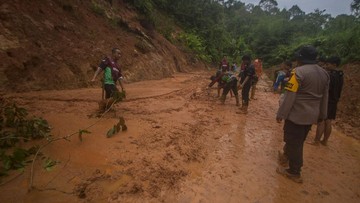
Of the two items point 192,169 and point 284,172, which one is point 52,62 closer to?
point 192,169

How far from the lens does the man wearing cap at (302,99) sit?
369cm

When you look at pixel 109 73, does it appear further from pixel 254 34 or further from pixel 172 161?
pixel 254 34

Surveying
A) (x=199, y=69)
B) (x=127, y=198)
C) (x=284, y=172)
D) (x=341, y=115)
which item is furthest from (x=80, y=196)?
(x=199, y=69)

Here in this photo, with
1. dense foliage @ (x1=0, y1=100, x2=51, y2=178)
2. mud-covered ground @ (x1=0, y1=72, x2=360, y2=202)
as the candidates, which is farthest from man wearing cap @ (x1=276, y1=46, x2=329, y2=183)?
dense foliage @ (x1=0, y1=100, x2=51, y2=178)

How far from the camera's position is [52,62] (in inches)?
328

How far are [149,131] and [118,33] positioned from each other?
928cm

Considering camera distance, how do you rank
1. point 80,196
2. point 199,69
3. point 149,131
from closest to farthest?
point 80,196 < point 149,131 < point 199,69

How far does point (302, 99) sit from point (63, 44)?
8.31 m

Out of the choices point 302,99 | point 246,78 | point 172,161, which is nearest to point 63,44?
point 246,78

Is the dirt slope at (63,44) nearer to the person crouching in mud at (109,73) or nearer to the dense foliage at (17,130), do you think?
the person crouching in mud at (109,73)

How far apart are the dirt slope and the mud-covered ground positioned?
1.32m

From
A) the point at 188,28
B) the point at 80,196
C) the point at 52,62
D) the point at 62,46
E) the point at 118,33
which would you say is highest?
the point at 188,28

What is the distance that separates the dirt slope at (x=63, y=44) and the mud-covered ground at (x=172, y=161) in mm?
1317

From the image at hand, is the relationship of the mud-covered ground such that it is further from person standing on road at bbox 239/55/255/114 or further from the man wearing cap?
person standing on road at bbox 239/55/255/114
